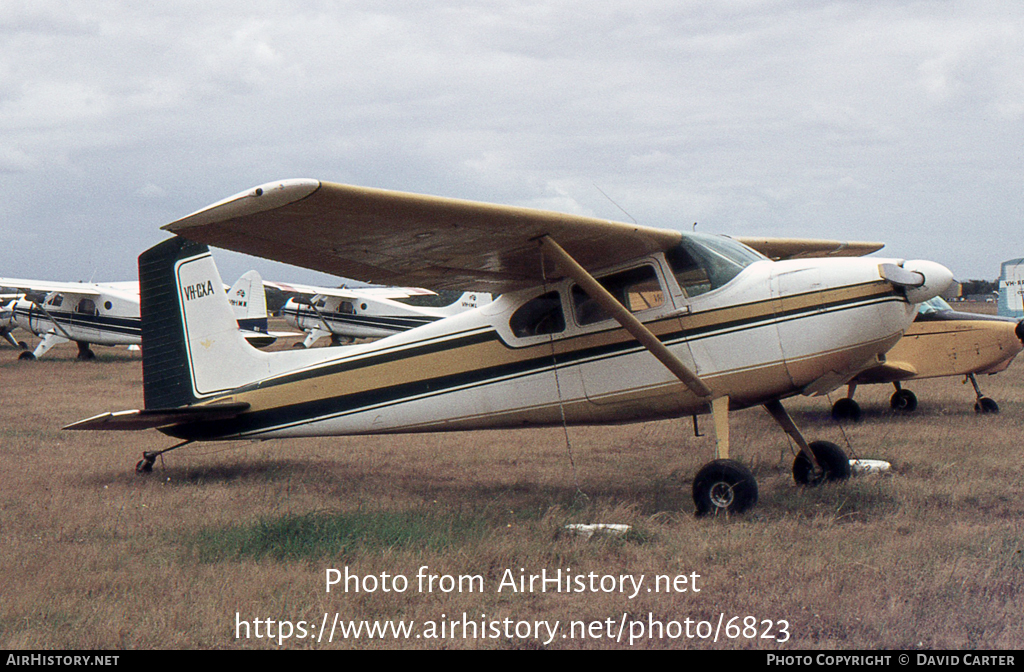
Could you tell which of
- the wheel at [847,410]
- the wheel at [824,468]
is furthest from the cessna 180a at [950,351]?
the wheel at [824,468]

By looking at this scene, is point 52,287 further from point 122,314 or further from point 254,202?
point 254,202

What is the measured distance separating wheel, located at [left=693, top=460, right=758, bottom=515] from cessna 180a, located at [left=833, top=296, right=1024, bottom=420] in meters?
6.46

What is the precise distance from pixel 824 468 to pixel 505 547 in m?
3.50

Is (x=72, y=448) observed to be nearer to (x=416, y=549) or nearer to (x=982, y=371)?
(x=416, y=549)

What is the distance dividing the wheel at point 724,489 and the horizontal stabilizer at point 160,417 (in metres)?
4.78

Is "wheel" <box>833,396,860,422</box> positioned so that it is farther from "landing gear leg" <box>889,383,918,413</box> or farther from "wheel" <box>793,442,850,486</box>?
"wheel" <box>793,442,850,486</box>

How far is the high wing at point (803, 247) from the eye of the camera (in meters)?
9.09

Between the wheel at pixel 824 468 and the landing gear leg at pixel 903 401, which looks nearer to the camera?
the wheel at pixel 824 468

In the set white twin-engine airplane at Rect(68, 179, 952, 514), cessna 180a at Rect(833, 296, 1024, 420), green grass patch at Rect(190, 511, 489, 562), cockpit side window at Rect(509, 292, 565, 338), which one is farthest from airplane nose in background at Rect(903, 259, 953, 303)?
cessna 180a at Rect(833, 296, 1024, 420)

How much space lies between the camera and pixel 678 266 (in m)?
6.43

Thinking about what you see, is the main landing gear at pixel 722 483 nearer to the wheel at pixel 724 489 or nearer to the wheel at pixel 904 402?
the wheel at pixel 724 489

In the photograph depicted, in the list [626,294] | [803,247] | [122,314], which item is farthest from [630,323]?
[122,314]

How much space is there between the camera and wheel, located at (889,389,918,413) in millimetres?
12398

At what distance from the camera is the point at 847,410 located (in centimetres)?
1161
